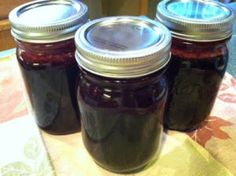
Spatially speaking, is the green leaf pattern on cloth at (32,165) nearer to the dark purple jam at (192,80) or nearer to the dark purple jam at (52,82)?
the dark purple jam at (52,82)

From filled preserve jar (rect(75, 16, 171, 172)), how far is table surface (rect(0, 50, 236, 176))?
0.03 metres

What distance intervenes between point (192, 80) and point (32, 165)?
0.78ft

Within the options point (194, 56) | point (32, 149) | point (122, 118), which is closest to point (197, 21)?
point (194, 56)

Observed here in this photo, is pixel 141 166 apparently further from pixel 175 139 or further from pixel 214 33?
pixel 214 33

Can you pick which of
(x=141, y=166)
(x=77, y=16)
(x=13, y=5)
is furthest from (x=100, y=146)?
(x=13, y=5)

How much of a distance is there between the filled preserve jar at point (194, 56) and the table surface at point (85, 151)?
0.03 meters

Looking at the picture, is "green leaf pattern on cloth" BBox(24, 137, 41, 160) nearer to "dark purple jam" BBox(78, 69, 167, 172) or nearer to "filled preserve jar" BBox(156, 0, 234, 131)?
"dark purple jam" BBox(78, 69, 167, 172)

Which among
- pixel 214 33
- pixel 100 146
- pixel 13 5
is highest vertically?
pixel 214 33

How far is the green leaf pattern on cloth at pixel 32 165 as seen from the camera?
358mm

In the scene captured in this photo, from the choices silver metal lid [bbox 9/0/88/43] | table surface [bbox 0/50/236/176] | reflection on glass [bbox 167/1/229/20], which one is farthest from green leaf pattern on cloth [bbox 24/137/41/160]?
reflection on glass [bbox 167/1/229/20]

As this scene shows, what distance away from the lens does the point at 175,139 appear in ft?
1.36

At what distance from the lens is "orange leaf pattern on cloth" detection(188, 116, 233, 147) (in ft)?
1.36

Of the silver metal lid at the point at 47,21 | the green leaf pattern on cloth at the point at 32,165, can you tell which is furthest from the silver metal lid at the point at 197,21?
the green leaf pattern on cloth at the point at 32,165

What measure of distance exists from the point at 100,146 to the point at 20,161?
0.11 m
